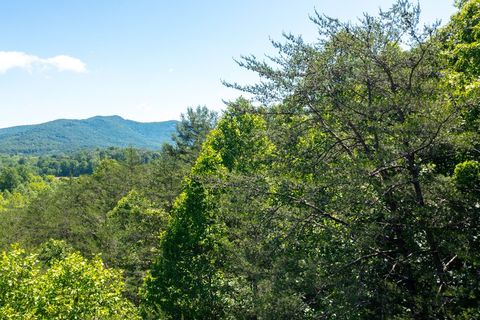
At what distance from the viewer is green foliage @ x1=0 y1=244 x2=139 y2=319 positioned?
46.2 feet

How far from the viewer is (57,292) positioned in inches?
581

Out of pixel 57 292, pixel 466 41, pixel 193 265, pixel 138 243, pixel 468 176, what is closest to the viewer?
pixel 468 176

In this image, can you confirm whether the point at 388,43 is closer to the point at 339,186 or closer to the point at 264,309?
the point at 339,186

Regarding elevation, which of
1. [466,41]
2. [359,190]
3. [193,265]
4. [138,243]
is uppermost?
[466,41]

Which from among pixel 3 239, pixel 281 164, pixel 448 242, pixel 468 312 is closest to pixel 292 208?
pixel 281 164

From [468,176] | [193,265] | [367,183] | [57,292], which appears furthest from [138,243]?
[468,176]

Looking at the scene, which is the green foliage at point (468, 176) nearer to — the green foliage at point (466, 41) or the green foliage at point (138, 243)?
the green foliage at point (466, 41)

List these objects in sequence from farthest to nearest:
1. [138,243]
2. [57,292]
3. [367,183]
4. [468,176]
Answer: [138,243] < [57,292] < [367,183] < [468,176]

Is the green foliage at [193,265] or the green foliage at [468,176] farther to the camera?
the green foliage at [193,265]

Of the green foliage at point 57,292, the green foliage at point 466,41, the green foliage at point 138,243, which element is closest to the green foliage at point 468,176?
the green foliage at point 466,41

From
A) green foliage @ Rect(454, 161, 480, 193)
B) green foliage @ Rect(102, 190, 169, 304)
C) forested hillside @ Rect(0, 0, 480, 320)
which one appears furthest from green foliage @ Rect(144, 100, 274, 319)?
green foliage @ Rect(454, 161, 480, 193)

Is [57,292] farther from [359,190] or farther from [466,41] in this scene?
[466,41]

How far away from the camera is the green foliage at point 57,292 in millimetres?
14078

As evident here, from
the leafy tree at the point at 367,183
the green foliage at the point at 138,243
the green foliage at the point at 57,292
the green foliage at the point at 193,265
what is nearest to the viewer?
the leafy tree at the point at 367,183
